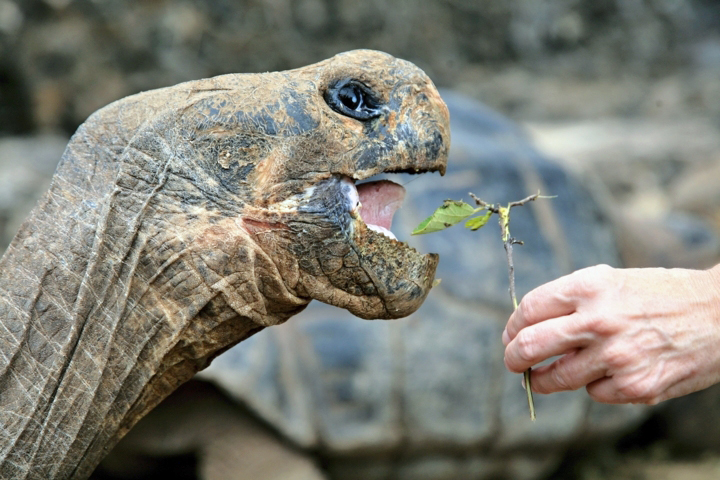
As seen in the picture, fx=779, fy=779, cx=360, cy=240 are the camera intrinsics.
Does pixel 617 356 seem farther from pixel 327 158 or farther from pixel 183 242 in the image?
pixel 183 242

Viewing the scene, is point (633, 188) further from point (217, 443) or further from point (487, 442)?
point (217, 443)

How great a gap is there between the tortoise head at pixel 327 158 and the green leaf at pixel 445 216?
0.38ft

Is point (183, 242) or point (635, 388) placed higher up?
point (183, 242)

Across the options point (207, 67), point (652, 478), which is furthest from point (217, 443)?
point (207, 67)

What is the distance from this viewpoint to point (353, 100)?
134cm

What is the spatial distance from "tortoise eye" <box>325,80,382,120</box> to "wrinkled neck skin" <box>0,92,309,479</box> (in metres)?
0.25

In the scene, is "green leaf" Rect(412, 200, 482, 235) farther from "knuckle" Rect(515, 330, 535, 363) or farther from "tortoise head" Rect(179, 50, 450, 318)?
"knuckle" Rect(515, 330, 535, 363)

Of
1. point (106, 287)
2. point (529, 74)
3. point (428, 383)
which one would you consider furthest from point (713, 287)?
point (529, 74)

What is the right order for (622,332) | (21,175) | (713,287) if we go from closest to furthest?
1. (622,332)
2. (713,287)
3. (21,175)

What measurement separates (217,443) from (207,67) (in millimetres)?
4149

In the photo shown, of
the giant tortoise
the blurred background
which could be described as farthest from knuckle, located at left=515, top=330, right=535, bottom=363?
the blurred background

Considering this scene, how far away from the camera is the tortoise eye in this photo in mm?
1328

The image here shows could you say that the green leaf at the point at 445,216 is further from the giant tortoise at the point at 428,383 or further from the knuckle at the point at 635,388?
the giant tortoise at the point at 428,383

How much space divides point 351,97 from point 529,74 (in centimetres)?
807
